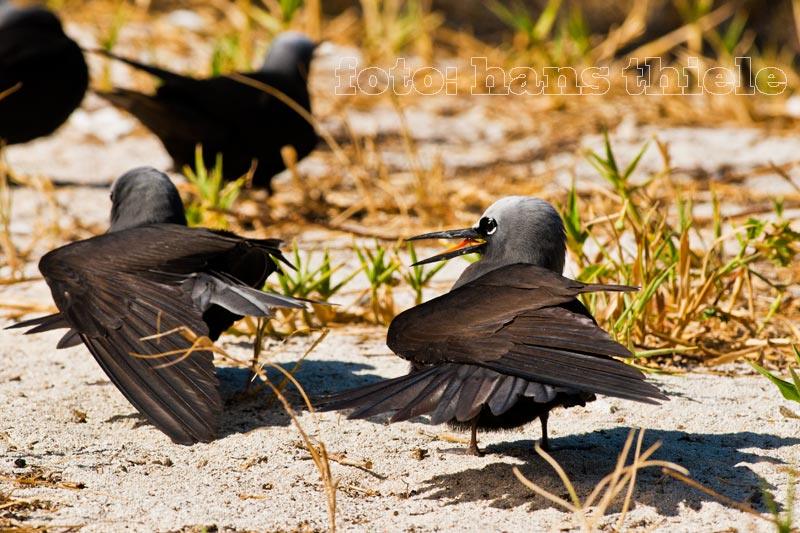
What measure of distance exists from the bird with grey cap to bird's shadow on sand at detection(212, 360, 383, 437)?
597 mm

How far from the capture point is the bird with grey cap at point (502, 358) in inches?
98.0

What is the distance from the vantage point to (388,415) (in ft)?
10.7

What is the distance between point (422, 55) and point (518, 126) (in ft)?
4.57

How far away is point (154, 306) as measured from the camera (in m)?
3.10

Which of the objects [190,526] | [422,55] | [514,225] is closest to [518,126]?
[422,55]

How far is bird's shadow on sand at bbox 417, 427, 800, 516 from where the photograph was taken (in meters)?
2.60

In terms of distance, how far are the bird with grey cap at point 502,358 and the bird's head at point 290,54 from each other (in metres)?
3.87

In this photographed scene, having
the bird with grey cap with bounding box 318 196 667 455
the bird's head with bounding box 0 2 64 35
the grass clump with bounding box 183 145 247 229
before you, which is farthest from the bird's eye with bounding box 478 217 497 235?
the bird's head with bounding box 0 2 64 35

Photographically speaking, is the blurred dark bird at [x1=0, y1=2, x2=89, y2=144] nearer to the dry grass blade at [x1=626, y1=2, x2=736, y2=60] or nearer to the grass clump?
the grass clump

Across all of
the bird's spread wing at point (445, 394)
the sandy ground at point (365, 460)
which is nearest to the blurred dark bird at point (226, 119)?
the sandy ground at point (365, 460)

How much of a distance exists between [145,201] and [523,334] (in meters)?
1.60

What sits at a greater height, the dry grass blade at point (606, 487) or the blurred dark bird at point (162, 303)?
the blurred dark bird at point (162, 303)

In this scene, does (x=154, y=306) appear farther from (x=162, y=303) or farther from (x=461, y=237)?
(x=461, y=237)

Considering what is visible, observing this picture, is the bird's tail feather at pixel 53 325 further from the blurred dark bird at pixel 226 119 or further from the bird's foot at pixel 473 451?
the blurred dark bird at pixel 226 119
